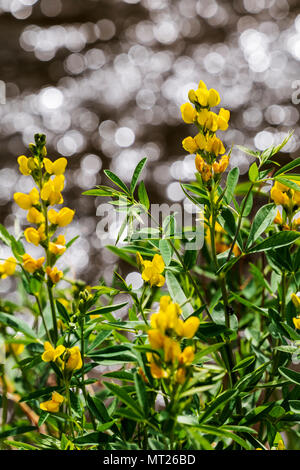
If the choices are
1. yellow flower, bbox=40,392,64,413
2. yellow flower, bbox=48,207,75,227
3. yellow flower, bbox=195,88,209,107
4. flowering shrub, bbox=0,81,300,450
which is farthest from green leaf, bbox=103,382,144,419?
yellow flower, bbox=195,88,209,107

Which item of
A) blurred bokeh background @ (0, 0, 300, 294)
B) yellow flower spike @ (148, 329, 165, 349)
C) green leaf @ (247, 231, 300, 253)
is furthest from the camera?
blurred bokeh background @ (0, 0, 300, 294)

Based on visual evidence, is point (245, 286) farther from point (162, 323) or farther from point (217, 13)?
point (217, 13)

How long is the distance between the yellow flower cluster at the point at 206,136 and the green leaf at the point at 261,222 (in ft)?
0.26

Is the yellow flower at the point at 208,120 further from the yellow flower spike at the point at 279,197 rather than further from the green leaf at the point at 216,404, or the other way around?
the green leaf at the point at 216,404

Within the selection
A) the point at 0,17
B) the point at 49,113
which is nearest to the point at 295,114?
the point at 49,113

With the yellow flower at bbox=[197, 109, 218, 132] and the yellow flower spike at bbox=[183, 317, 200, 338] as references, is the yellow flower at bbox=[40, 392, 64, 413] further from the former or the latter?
the yellow flower at bbox=[197, 109, 218, 132]

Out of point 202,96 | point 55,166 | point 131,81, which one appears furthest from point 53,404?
point 131,81

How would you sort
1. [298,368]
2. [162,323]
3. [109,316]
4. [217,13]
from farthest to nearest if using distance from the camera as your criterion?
1. [217,13]
2. [298,368]
3. [109,316]
4. [162,323]

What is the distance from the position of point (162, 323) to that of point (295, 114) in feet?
4.85

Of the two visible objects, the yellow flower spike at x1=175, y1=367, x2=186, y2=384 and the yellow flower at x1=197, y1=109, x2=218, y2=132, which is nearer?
the yellow flower spike at x1=175, y1=367, x2=186, y2=384

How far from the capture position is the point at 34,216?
57 cm

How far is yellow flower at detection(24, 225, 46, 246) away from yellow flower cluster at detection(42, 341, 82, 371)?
0.38 feet

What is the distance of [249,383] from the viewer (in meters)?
0.56

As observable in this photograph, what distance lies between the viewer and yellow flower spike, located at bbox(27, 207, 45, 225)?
56cm
